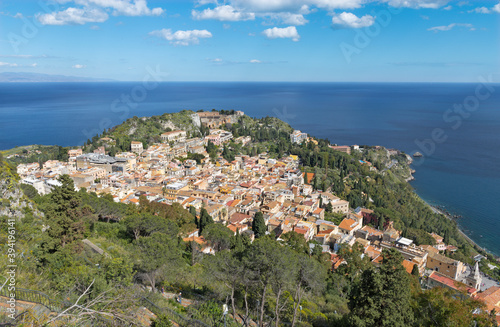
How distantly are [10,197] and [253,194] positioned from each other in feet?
59.9

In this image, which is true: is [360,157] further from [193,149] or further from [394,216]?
[193,149]

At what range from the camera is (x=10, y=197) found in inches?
428

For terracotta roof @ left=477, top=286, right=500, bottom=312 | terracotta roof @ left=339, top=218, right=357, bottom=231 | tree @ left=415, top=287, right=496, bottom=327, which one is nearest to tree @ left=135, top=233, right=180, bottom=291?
tree @ left=415, top=287, right=496, bottom=327

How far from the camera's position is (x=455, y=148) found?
53938mm

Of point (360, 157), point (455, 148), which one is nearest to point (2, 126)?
point (360, 157)

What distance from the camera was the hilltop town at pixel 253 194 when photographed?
63.6 ft

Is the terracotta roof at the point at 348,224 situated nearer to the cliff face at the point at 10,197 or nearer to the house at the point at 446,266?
the house at the point at 446,266

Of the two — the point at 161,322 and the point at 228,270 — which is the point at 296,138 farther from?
the point at 161,322

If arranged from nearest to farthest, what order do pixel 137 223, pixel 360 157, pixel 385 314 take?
pixel 385 314, pixel 137 223, pixel 360 157

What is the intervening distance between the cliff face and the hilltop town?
25.9 ft

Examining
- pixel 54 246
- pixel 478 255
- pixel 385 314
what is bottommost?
pixel 478 255

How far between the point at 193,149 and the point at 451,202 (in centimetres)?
3043

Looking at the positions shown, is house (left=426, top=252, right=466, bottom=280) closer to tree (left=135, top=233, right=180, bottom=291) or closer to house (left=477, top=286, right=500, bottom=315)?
house (left=477, top=286, right=500, bottom=315)

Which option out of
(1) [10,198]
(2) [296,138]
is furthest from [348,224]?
(2) [296,138]
